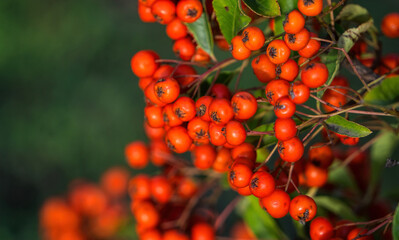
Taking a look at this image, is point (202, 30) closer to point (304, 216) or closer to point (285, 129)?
point (285, 129)

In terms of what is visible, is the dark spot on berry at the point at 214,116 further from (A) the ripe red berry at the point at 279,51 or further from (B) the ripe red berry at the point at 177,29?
(B) the ripe red berry at the point at 177,29

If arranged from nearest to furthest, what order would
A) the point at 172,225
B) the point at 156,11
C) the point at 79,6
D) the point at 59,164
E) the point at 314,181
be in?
the point at 156,11, the point at 314,181, the point at 172,225, the point at 59,164, the point at 79,6

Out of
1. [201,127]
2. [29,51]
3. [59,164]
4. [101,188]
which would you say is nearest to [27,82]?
[29,51]

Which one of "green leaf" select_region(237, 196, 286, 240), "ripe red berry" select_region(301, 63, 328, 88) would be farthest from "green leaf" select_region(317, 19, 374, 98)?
"green leaf" select_region(237, 196, 286, 240)

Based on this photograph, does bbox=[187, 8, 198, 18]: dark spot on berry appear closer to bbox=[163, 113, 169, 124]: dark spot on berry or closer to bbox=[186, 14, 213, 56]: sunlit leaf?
bbox=[186, 14, 213, 56]: sunlit leaf

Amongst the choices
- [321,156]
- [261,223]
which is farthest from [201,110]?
[261,223]

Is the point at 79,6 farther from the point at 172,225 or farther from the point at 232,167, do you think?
the point at 232,167
